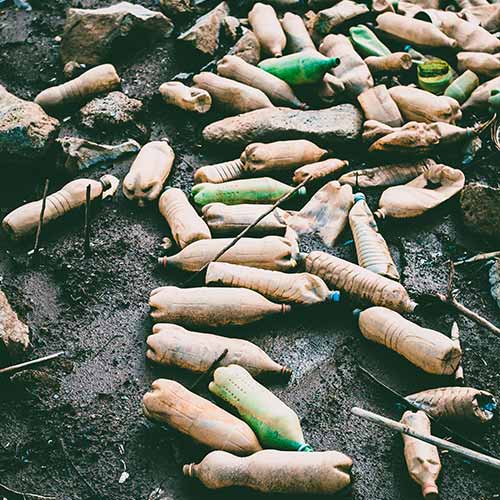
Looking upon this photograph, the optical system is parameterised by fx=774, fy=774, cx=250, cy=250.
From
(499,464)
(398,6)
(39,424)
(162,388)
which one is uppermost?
(398,6)

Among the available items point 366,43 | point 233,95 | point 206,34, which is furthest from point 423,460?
point 206,34

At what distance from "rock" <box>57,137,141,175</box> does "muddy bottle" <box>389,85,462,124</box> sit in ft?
5.11

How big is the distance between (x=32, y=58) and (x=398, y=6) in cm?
249

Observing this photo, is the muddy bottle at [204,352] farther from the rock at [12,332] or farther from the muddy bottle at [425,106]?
the muddy bottle at [425,106]

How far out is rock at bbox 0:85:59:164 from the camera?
13.8 feet

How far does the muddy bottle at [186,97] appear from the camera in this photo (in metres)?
4.56

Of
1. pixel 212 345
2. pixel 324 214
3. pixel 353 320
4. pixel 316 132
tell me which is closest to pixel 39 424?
pixel 212 345

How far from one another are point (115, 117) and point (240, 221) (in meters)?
1.18

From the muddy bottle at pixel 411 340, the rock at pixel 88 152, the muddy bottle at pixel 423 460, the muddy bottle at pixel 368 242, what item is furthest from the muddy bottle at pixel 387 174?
the muddy bottle at pixel 423 460

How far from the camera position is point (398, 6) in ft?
17.2

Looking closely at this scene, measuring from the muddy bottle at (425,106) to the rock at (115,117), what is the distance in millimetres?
1509

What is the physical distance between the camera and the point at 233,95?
180 inches

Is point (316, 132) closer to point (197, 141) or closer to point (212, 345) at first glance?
point (197, 141)

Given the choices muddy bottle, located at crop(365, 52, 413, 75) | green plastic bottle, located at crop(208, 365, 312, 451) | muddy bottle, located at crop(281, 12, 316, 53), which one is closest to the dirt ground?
green plastic bottle, located at crop(208, 365, 312, 451)
